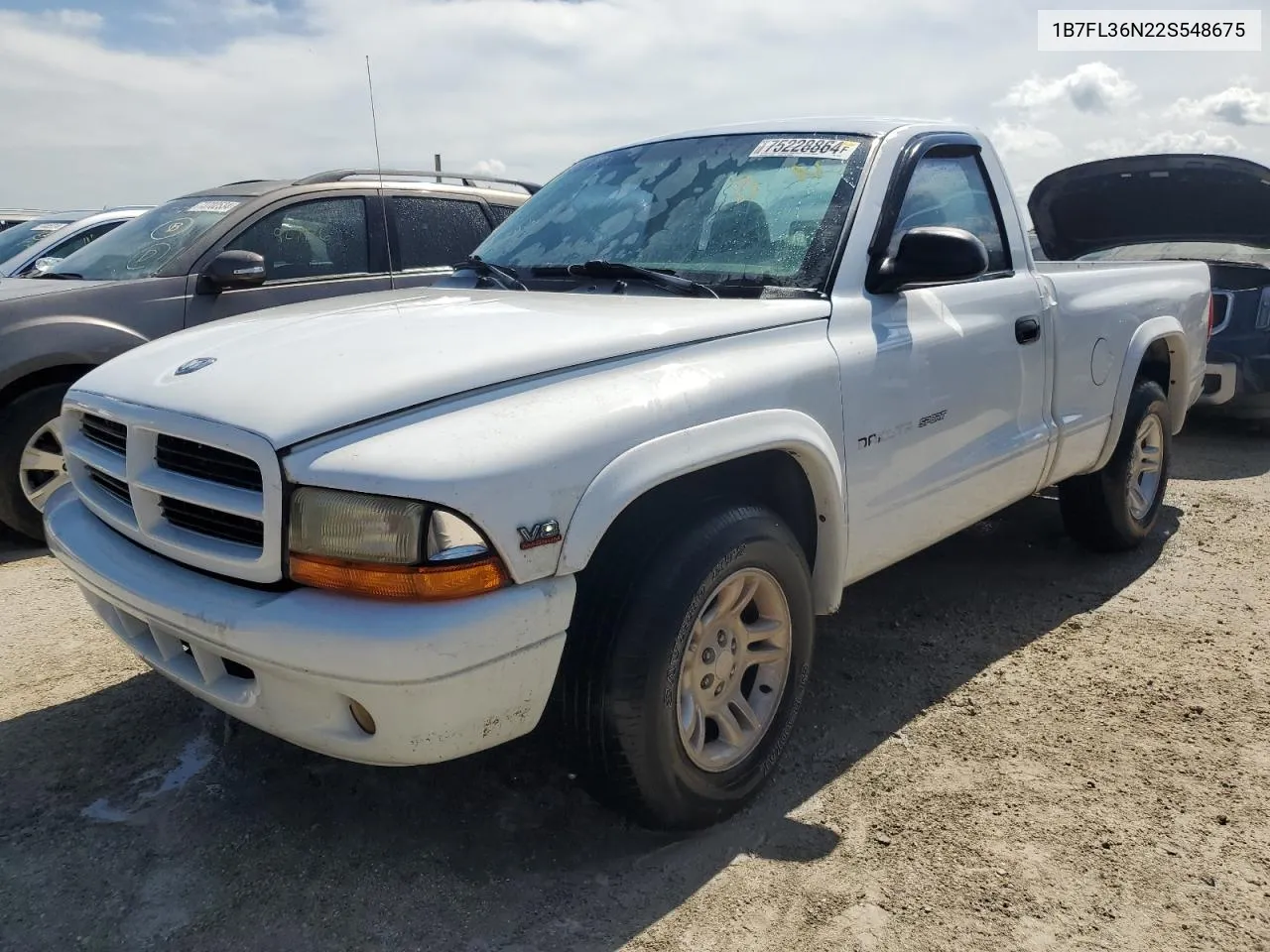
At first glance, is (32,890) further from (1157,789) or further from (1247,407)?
(1247,407)

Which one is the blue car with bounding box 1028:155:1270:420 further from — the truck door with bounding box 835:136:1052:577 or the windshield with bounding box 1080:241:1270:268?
the truck door with bounding box 835:136:1052:577

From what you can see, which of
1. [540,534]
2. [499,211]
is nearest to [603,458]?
[540,534]

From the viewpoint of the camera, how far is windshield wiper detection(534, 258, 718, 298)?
3002mm

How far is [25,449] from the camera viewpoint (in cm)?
482

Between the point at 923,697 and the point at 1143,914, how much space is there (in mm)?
1137

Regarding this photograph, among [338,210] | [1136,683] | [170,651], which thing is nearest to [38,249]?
[338,210]

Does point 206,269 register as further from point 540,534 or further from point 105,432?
point 540,534

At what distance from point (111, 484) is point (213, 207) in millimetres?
3497

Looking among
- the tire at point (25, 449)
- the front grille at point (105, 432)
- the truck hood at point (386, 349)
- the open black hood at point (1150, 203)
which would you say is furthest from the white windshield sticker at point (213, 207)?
the open black hood at point (1150, 203)

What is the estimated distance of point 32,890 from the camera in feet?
7.90

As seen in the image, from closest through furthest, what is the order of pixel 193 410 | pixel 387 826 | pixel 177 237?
pixel 193 410
pixel 387 826
pixel 177 237

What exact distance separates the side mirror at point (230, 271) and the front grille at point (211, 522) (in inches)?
120

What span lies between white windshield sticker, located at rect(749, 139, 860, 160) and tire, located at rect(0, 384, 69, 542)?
347 cm

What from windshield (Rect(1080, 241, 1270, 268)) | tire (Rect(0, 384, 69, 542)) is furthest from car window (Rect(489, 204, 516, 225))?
windshield (Rect(1080, 241, 1270, 268))
